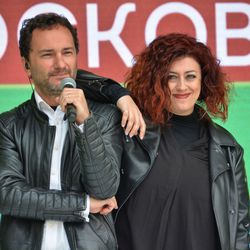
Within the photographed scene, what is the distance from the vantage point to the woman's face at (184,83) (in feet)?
10.2

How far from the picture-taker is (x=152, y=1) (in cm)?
420

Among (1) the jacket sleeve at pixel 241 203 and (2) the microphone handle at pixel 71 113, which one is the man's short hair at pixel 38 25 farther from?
(1) the jacket sleeve at pixel 241 203

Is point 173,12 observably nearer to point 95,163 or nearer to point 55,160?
point 55,160

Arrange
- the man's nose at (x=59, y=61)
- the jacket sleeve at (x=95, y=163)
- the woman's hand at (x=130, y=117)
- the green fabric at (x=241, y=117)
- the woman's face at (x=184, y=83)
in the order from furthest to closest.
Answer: the green fabric at (x=241, y=117)
the woman's face at (x=184, y=83)
the woman's hand at (x=130, y=117)
the man's nose at (x=59, y=61)
the jacket sleeve at (x=95, y=163)

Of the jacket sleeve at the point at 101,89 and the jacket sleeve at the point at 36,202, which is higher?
the jacket sleeve at the point at 101,89

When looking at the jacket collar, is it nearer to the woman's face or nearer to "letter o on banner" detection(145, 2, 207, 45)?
the woman's face

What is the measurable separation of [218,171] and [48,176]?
76cm

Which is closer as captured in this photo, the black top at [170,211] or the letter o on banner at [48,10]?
the black top at [170,211]

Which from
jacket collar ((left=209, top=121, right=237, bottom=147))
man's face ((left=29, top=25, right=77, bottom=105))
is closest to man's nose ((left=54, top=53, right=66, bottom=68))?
man's face ((left=29, top=25, right=77, bottom=105))

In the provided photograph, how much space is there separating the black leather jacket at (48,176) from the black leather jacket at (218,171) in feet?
0.46

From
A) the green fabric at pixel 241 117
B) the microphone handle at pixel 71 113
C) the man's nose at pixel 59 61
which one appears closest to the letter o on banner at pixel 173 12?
the green fabric at pixel 241 117

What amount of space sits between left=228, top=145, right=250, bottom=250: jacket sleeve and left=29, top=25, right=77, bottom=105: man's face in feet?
2.82

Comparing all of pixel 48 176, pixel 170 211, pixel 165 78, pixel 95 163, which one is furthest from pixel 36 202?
pixel 165 78

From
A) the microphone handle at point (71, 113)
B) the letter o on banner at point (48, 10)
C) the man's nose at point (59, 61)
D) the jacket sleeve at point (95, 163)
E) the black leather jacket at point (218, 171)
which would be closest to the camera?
the microphone handle at point (71, 113)
